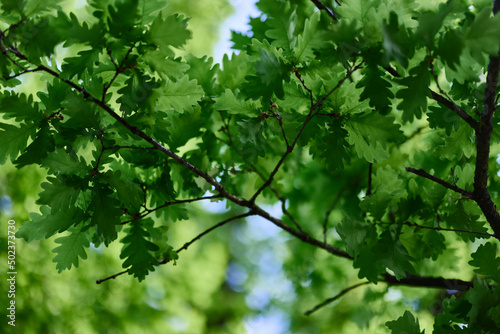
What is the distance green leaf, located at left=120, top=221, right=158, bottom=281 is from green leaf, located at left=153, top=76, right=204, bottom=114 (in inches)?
14.1

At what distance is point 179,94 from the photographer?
3.44ft

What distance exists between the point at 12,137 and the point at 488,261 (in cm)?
118

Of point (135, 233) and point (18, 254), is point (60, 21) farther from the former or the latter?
point (18, 254)

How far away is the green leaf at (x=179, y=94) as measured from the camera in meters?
1.03

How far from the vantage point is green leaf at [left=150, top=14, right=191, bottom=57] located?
84 centimetres

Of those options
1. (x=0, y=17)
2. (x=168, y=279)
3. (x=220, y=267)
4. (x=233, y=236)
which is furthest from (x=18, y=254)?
(x=233, y=236)

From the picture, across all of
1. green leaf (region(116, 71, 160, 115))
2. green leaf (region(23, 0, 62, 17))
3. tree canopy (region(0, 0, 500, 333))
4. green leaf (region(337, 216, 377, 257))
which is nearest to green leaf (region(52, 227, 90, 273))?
tree canopy (region(0, 0, 500, 333))

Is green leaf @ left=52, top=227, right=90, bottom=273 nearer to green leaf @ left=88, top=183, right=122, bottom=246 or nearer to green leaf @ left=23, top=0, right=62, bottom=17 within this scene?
green leaf @ left=88, top=183, right=122, bottom=246

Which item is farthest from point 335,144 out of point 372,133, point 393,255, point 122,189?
point 122,189

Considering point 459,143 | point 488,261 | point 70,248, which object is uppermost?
point 459,143

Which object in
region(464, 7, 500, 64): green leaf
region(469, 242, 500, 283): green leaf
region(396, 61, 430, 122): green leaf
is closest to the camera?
region(464, 7, 500, 64): green leaf

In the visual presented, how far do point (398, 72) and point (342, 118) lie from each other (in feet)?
0.54

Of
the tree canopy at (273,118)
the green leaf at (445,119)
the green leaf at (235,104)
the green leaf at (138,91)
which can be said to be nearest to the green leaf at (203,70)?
the tree canopy at (273,118)

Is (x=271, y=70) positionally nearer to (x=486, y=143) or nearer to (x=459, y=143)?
(x=486, y=143)
